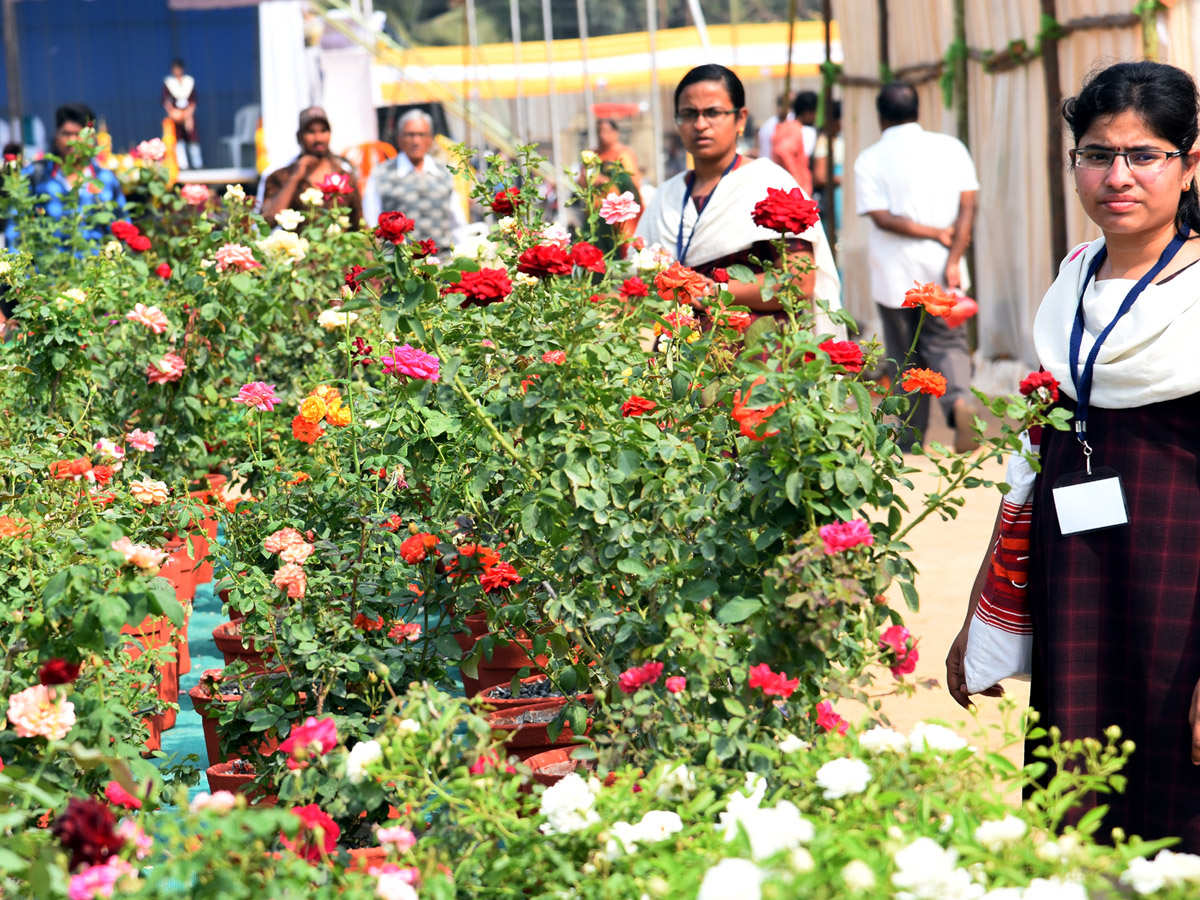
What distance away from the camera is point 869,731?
1627 mm

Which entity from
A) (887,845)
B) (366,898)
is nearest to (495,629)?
(366,898)

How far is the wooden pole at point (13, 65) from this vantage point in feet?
51.2

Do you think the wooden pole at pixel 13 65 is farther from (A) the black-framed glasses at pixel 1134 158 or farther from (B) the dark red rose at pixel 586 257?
(A) the black-framed glasses at pixel 1134 158

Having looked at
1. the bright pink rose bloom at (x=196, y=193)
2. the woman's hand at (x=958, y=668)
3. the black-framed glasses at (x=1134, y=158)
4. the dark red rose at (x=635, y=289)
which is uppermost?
the bright pink rose bloom at (x=196, y=193)

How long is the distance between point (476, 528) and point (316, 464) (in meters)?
0.55

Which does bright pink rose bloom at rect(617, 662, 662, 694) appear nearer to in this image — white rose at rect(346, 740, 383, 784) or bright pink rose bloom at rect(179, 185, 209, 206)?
white rose at rect(346, 740, 383, 784)

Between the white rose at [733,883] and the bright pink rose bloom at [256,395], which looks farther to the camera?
the bright pink rose bloom at [256,395]

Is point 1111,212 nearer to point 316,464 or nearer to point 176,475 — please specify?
point 316,464

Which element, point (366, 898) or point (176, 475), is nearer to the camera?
point (366, 898)

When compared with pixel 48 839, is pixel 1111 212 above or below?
above

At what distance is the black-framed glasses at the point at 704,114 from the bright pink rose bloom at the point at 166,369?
1.65 m

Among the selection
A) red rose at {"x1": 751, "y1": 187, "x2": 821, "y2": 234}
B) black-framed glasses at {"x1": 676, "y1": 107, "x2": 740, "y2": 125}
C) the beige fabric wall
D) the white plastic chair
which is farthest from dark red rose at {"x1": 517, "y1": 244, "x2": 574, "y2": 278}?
the white plastic chair

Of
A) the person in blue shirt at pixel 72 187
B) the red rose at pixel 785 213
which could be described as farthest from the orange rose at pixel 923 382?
the person in blue shirt at pixel 72 187

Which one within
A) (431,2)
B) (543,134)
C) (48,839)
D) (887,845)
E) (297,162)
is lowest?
(48,839)
